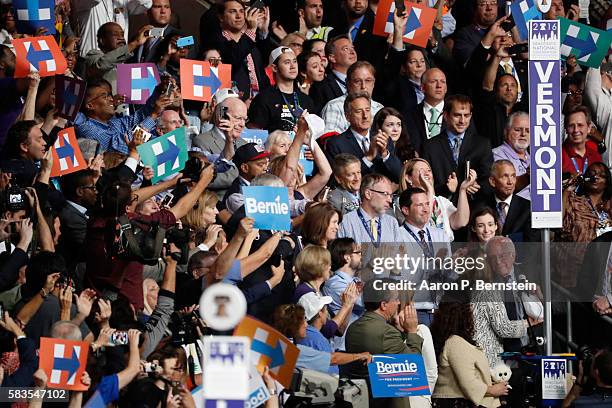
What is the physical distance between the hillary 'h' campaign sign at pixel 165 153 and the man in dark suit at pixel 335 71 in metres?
2.24

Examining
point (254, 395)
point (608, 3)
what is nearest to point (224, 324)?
point (254, 395)

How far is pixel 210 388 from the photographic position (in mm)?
5152

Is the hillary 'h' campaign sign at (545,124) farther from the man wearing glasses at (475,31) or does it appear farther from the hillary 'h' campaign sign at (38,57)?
the man wearing glasses at (475,31)

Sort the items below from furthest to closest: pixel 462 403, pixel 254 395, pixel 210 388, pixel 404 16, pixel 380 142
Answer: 1. pixel 404 16
2. pixel 380 142
3. pixel 462 403
4. pixel 254 395
5. pixel 210 388

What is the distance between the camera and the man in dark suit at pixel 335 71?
1359 cm

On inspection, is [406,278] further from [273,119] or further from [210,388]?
[210,388]

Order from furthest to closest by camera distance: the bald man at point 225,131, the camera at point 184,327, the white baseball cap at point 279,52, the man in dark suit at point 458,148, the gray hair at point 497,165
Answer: the white baseball cap at point 279,52 < the man in dark suit at point 458,148 < the gray hair at point 497,165 < the bald man at point 225,131 < the camera at point 184,327

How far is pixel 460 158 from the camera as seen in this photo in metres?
12.8

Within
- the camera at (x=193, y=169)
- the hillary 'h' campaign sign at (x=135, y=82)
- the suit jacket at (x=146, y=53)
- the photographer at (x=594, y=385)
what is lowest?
the photographer at (x=594, y=385)

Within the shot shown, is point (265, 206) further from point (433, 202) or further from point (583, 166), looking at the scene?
point (583, 166)

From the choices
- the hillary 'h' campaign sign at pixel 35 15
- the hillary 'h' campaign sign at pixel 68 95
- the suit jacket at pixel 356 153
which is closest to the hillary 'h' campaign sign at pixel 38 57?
A: the hillary 'h' campaign sign at pixel 68 95

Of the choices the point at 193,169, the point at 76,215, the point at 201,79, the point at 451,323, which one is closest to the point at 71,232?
the point at 76,215

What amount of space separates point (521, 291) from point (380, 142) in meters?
1.66

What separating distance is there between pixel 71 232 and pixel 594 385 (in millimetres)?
3681
